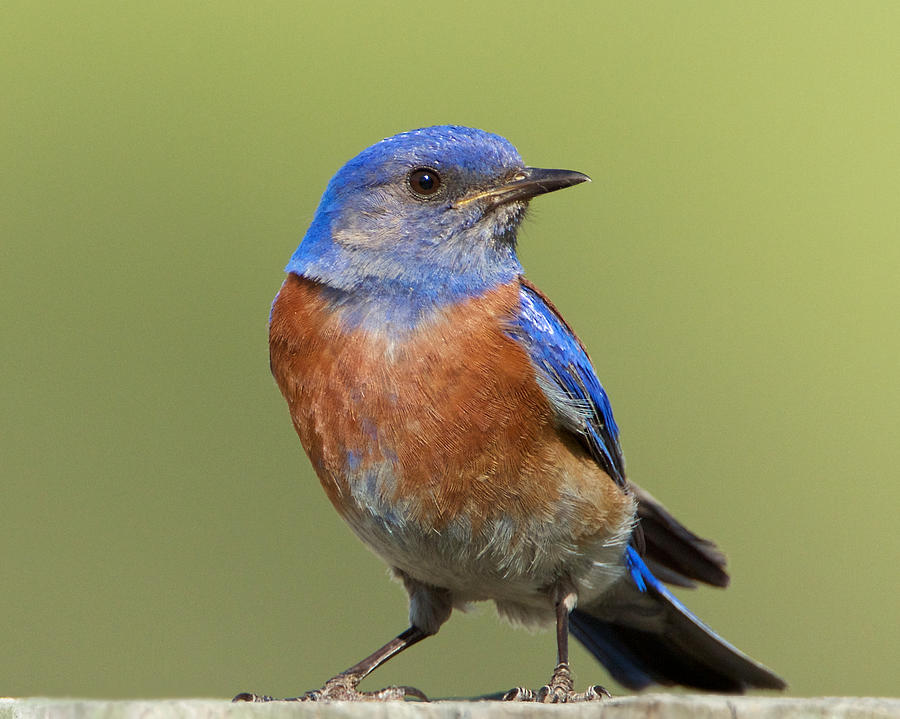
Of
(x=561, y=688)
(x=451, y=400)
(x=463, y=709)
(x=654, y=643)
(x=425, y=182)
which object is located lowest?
(x=654, y=643)

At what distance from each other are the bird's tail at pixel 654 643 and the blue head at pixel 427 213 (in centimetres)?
155

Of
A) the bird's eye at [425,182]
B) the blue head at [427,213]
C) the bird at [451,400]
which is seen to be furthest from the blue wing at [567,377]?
the bird's eye at [425,182]

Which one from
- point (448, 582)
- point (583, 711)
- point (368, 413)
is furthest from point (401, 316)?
point (583, 711)

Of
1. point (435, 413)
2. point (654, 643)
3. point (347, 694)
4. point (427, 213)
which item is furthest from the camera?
point (654, 643)

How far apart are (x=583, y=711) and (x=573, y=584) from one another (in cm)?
211

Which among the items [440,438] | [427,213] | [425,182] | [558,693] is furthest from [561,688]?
[425,182]

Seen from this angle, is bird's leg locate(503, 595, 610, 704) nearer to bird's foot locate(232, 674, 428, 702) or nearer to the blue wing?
bird's foot locate(232, 674, 428, 702)

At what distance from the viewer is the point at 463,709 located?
3252mm

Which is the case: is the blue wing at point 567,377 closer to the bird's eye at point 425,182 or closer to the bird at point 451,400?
the bird at point 451,400

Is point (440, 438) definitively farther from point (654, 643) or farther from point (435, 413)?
point (654, 643)

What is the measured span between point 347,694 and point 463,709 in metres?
1.66

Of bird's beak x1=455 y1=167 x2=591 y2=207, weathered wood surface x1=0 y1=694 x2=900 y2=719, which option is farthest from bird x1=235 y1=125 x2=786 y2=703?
weathered wood surface x1=0 y1=694 x2=900 y2=719

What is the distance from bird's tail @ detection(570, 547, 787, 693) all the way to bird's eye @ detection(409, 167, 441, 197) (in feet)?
6.03

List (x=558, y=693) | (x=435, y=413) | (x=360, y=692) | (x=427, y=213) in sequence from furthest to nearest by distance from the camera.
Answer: (x=427, y=213)
(x=360, y=692)
(x=435, y=413)
(x=558, y=693)
